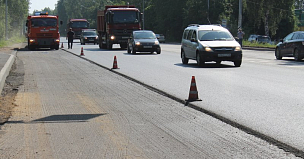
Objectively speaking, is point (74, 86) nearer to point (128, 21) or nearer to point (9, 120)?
point (9, 120)

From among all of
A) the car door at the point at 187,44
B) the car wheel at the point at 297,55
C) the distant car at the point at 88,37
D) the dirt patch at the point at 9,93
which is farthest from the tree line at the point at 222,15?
the dirt patch at the point at 9,93

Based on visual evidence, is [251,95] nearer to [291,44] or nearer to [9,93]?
[9,93]

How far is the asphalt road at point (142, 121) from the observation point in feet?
23.4

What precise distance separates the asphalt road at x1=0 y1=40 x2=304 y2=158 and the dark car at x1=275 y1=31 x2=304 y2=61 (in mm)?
12007

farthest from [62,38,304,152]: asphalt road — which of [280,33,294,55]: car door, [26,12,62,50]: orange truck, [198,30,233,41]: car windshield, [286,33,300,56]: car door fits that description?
[26,12,62,50]: orange truck

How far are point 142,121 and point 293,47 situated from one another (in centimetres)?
2072

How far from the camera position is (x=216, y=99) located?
41.0 feet

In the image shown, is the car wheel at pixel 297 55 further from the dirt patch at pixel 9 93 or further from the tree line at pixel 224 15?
the tree line at pixel 224 15

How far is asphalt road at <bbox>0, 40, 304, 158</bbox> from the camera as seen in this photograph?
715 centimetres

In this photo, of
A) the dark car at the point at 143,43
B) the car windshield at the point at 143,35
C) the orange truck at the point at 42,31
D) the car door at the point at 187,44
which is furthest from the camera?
the orange truck at the point at 42,31

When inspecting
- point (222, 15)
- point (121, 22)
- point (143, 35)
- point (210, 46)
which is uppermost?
point (222, 15)

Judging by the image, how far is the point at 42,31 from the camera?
44.8 m

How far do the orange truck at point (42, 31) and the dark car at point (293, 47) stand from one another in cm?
2031

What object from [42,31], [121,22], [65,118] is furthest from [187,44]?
[42,31]
